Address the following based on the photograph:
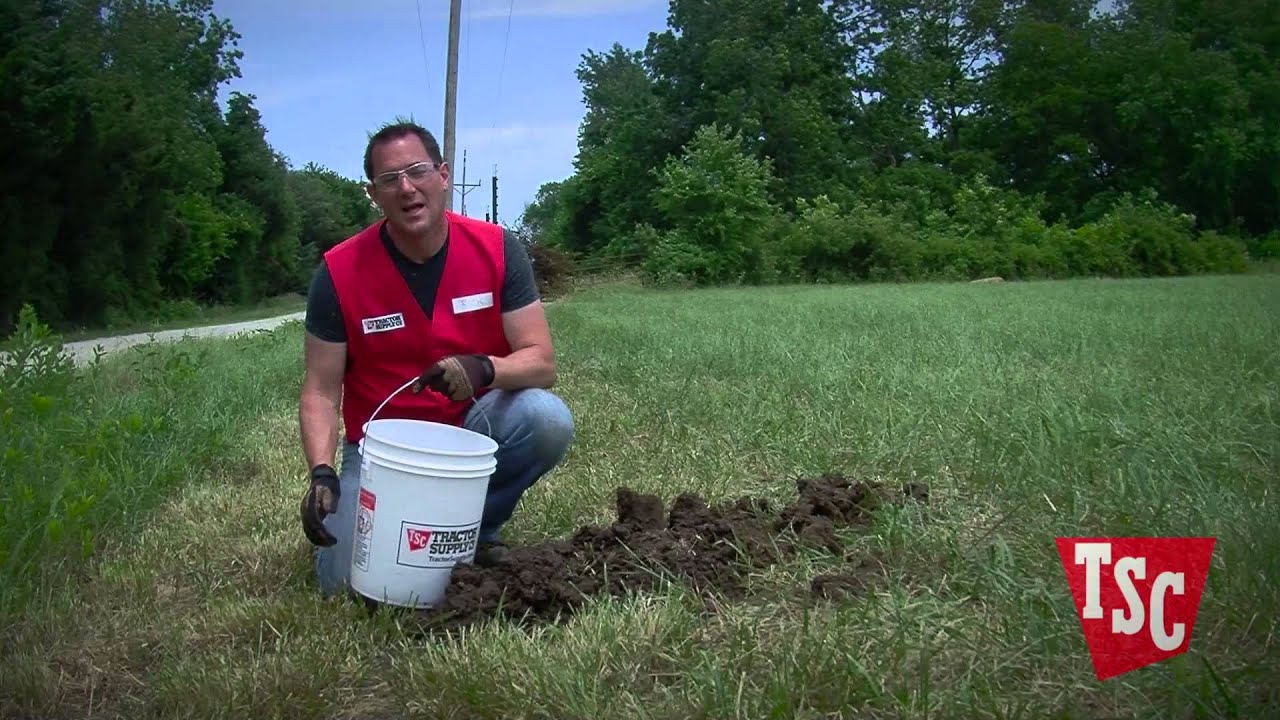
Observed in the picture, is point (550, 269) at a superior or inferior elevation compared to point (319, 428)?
inferior

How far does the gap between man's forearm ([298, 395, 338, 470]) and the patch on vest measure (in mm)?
295

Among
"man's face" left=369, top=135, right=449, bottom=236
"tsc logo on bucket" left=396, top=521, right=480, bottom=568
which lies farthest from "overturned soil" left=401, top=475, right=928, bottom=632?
"man's face" left=369, top=135, right=449, bottom=236

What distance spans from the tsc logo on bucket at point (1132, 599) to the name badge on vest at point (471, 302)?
2116 mm

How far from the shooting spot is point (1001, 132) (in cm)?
4688

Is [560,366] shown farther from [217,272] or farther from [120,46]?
[217,272]

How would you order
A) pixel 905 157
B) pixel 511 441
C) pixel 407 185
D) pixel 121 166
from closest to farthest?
pixel 407 185, pixel 511 441, pixel 121 166, pixel 905 157

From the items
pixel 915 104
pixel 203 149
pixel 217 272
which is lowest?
pixel 217 272

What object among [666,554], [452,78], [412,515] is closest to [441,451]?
[412,515]

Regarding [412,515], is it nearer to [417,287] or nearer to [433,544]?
[433,544]

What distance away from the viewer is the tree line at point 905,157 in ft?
105

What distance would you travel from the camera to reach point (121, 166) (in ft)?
90.3

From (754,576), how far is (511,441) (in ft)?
3.38

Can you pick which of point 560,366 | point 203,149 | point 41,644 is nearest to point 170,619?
point 41,644

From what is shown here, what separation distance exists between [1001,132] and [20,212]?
37058 mm
